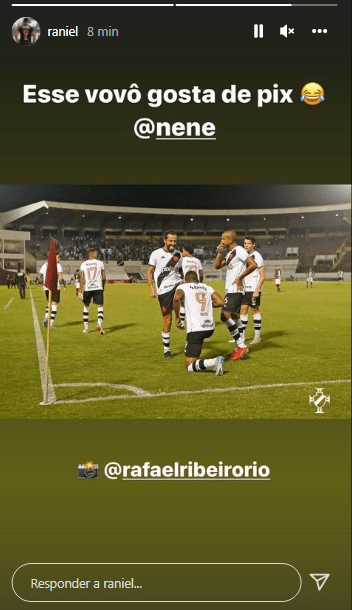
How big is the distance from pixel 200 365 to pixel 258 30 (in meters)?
3.60

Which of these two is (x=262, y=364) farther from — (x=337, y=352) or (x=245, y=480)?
(x=245, y=480)

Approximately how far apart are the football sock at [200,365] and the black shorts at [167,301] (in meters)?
0.83

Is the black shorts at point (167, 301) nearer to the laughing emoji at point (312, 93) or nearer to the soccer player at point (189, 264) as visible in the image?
the soccer player at point (189, 264)

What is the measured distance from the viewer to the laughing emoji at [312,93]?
3.18 meters

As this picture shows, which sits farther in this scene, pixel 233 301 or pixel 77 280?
pixel 77 280

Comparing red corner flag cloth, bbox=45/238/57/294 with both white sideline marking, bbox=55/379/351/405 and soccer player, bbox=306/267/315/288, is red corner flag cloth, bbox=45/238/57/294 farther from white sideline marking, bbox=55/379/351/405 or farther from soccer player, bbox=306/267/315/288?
soccer player, bbox=306/267/315/288

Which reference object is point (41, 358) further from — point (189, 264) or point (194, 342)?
point (194, 342)

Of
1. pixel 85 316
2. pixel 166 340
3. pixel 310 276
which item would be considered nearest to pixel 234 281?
pixel 166 340

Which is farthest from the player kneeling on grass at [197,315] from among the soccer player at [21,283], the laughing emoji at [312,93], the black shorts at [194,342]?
the soccer player at [21,283]

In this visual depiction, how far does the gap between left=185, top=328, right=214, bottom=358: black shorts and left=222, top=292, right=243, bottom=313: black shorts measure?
954mm

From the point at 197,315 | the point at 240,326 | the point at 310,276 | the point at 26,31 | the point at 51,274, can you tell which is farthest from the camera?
the point at 310,276

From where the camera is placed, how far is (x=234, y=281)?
258 inches

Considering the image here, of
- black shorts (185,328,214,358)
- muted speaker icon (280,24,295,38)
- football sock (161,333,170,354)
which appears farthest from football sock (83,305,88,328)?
muted speaker icon (280,24,295,38)

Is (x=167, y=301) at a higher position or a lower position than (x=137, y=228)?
lower
